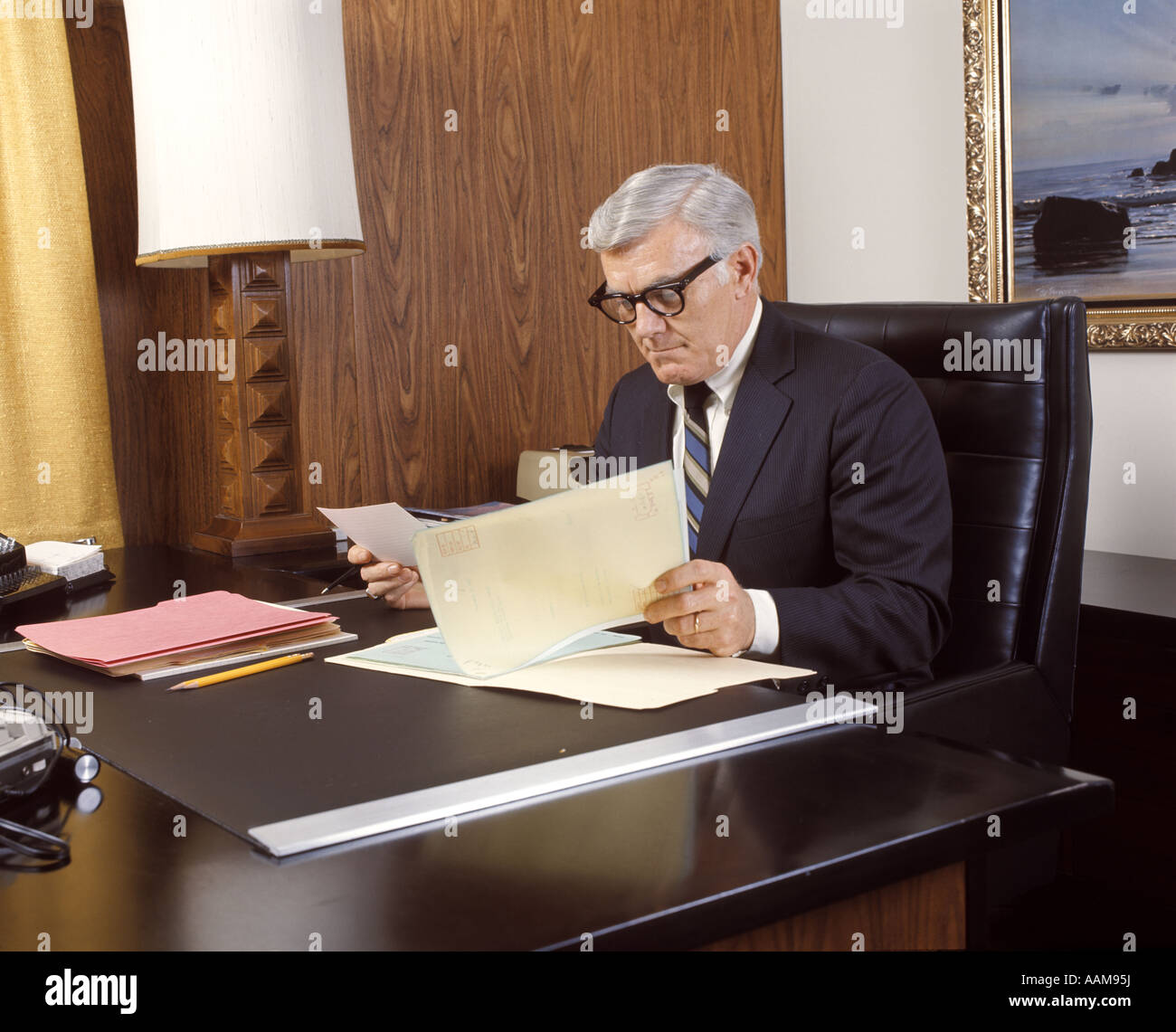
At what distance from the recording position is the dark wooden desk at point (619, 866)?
2.38 ft

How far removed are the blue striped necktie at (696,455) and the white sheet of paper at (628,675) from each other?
0.47 meters

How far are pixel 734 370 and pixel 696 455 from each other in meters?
0.14

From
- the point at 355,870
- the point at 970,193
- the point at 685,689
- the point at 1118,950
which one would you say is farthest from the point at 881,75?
the point at 355,870

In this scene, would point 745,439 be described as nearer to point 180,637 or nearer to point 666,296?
point 666,296

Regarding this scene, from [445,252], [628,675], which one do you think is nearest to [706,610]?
[628,675]

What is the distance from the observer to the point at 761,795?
915mm

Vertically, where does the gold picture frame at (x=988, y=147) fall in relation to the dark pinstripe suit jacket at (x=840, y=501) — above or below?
above

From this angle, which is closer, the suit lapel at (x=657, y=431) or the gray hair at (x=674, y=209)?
the gray hair at (x=674, y=209)

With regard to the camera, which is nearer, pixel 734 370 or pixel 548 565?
pixel 548 565

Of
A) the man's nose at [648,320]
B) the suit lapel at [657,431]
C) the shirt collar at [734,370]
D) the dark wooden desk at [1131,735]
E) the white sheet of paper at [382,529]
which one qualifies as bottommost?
the dark wooden desk at [1131,735]

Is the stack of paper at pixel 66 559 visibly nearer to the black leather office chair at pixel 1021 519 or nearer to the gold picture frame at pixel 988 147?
the black leather office chair at pixel 1021 519

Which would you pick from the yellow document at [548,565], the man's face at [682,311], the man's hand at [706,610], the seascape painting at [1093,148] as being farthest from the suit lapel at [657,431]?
the seascape painting at [1093,148]

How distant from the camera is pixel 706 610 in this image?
1.32 metres
